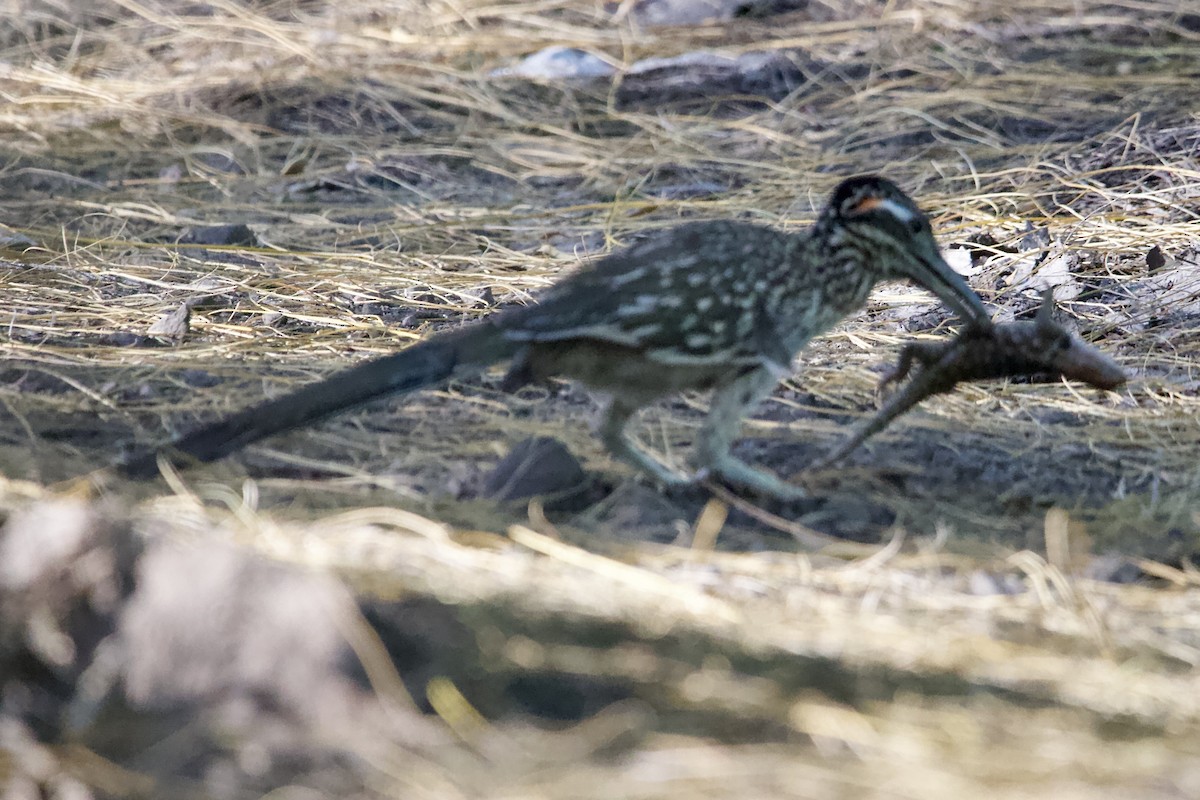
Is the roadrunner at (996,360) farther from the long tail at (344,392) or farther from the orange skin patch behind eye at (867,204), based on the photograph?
the long tail at (344,392)

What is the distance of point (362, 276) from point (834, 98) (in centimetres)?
350

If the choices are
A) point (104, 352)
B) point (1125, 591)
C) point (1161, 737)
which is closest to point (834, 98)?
point (104, 352)

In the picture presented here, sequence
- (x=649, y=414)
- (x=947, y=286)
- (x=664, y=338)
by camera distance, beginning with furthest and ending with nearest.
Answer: (x=649, y=414) → (x=947, y=286) → (x=664, y=338)

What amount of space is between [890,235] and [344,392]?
5.51ft

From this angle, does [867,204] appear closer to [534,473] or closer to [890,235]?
[890,235]

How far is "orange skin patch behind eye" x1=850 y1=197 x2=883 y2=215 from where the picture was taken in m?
4.02

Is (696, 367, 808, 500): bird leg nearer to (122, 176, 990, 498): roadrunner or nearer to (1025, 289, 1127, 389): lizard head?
(122, 176, 990, 498): roadrunner

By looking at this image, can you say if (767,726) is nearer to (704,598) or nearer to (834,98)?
(704,598)

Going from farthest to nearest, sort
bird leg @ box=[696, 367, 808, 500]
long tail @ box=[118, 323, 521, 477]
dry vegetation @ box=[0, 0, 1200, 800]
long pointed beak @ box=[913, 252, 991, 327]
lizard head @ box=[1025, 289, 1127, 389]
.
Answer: long pointed beak @ box=[913, 252, 991, 327] < lizard head @ box=[1025, 289, 1127, 389] < bird leg @ box=[696, 367, 808, 500] < long tail @ box=[118, 323, 521, 477] < dry vegetation @ box=[0, 0, 1200, 800]

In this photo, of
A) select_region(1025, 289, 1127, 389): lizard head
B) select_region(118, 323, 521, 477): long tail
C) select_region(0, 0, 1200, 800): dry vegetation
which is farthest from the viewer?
select_region(1025, 289, 1127, 389): lizard head

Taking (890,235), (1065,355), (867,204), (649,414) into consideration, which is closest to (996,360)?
(1065,355)

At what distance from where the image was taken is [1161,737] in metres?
2.37

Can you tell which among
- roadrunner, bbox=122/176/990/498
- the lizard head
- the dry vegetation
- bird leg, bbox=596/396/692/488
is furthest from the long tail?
the lizard head

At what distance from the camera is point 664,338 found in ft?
11.9
